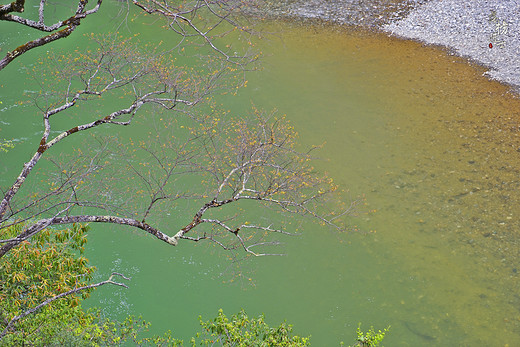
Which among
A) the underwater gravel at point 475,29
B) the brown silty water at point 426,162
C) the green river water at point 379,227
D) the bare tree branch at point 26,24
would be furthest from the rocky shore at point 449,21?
the bare tree branch at point 26,24

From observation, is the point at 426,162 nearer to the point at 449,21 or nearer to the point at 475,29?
the point at 475,29

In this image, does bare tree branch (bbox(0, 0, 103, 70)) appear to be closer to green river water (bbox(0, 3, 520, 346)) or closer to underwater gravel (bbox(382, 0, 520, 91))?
green river water (bbox(0, 3, 520, 346))

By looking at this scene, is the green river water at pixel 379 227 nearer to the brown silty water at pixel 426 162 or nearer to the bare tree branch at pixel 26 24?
the brown silty water at pixel 426 162

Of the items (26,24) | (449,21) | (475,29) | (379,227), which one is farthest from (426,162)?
(26,24)

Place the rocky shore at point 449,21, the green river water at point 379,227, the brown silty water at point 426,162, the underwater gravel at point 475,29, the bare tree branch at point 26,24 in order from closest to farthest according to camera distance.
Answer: the bare tree branch at point 26,24, the green river water at point 379,227, the brown silty water at point 426,162, the underwater gravel at point 475,29, the rocky shore at point 449,21

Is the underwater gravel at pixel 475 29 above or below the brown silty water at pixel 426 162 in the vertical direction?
above

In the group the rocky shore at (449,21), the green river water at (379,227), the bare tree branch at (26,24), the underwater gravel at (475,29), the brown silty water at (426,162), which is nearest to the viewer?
the bare tree branch at (26,24)

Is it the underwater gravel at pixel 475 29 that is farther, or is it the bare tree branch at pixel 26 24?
the underwater gravel at pixel 475 29
